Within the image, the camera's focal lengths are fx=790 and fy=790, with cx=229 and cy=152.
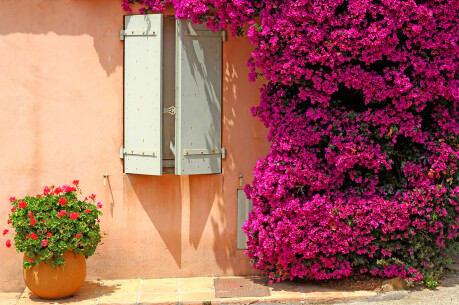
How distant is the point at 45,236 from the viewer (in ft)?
26.2

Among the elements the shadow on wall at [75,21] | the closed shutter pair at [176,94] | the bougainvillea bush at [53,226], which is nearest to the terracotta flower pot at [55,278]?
the bougainvillea bush at [53,226]

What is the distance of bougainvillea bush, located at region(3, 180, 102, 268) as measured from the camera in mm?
7957

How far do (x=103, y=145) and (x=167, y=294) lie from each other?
5.94 feet

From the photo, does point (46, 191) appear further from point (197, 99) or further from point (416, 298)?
point (416, 298)

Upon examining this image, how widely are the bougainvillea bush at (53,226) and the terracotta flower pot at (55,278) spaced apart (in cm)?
11

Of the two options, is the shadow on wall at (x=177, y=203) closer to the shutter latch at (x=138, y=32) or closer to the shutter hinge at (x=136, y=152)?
the shutter hinge at (x=136, y=152)

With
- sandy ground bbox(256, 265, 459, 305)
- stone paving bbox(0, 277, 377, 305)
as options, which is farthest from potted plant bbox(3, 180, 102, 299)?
sandy ground bbox(256, 265, 459, 305)

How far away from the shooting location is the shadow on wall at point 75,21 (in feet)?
28.3

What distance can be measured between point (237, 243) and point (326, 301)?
134cm

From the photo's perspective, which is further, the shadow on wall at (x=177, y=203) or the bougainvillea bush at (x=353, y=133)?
the shadow on wall at (x=177, y=203)

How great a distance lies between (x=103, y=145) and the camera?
8867 millimetres

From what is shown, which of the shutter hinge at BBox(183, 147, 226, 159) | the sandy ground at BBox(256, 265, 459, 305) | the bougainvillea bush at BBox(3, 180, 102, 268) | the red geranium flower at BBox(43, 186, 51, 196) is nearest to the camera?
the bougainvillea bush at BBox(3, 180, 102, 268)

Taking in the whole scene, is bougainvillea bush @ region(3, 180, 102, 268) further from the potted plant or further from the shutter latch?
the shutter latch

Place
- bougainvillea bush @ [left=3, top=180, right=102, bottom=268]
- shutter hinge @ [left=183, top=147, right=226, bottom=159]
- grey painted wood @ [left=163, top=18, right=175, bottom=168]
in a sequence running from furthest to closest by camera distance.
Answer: grey painted wood @ [left=163, top=18, right=175, bottom=168], shutter hinge @ [left=183, top=147, right=226, bottom=159], bougainvillea bush @ [left=3, top=180, right=102, bottom=268]
